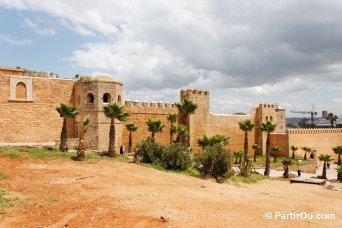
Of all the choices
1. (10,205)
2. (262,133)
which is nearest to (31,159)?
(10,205)

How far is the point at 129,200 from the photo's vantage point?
11.8 meters

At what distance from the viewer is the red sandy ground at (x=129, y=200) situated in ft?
31.1

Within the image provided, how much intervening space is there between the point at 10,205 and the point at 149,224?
4.49 m

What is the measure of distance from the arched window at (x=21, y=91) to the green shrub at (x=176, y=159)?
1101cm

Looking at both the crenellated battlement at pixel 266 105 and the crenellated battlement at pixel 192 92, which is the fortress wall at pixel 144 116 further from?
the crenellated battlement at pixel 266 105

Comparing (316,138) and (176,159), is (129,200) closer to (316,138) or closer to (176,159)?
(176,159)

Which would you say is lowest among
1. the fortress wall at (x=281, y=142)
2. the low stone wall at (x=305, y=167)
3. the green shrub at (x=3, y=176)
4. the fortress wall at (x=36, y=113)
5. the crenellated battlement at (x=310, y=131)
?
the low stone wall at (x=305, y=167)

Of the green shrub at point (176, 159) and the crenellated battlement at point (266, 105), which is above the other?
the crenellated battlement at point (266, 105)

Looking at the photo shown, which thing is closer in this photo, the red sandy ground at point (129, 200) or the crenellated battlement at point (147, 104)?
the red sandy ground at point (129, 200)

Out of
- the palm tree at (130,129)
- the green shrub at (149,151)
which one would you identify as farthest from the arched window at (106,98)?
the green shrub at (149,151)

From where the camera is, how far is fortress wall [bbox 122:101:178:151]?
28438 millimetres

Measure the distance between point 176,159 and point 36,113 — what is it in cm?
1111

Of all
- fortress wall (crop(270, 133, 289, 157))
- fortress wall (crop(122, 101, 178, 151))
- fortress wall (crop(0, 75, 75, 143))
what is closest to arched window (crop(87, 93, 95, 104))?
fortress wall (crop(0, 75, 75, 143))

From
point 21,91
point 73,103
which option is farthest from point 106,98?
point 21,91
